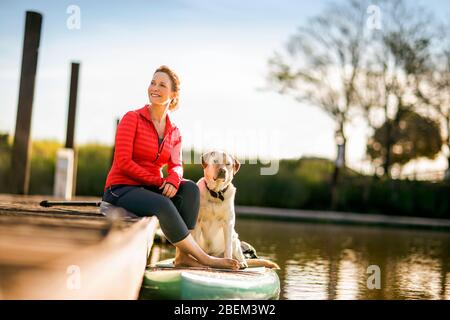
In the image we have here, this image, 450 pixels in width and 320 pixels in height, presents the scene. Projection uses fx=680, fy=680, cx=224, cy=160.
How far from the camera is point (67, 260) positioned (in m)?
2.33

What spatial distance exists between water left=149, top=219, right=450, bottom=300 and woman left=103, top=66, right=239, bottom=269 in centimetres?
118

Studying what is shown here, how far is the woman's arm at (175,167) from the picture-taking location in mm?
4657

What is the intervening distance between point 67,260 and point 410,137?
71.1 ft

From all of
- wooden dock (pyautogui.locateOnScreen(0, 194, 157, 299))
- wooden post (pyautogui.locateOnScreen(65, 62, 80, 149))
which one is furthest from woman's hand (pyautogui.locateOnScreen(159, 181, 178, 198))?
wooden post (pyautogui.locateOnScreen(65, 62, 80, 149))

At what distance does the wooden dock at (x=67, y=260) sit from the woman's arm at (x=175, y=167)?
3.18 feet

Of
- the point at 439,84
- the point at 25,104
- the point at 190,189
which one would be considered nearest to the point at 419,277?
the point at 190,189

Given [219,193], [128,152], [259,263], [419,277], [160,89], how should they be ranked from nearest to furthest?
[128,152] < [160,89] < [219,193] < [259,263] < [419,277]

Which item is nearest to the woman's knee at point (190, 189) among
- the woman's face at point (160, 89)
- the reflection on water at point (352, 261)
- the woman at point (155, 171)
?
the woman at point (155, 171)

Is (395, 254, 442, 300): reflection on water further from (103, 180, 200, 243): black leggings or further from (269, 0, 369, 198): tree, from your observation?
(269, 0, 369, 198): tree

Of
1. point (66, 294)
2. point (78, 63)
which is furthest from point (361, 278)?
point (78, 63)

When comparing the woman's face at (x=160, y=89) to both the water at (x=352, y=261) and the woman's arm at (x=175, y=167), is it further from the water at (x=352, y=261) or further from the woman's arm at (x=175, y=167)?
the water at (x=352, y=261)

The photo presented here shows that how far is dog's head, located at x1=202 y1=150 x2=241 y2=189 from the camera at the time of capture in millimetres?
4742

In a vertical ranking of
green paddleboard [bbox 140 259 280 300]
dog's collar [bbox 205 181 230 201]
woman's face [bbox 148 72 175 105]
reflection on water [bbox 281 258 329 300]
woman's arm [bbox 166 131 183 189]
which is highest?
woman's face [bbox 148 72 175 105]

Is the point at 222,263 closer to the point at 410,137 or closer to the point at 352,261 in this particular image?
the point at 352,261
